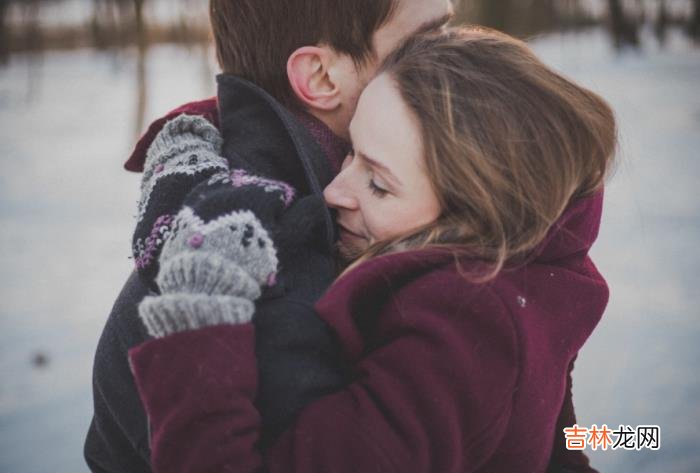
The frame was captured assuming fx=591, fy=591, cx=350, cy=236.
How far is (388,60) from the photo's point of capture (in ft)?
4.48

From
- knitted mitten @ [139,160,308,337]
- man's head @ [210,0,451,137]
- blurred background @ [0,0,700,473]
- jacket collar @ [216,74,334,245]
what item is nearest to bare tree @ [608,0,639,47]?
blurred background @ [0,0,700,473]

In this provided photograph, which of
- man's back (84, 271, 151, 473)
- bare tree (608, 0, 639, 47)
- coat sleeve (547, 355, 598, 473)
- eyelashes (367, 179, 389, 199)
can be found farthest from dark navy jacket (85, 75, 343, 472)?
bare tree (608, 0, 639, 47)

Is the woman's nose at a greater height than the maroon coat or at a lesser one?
greater

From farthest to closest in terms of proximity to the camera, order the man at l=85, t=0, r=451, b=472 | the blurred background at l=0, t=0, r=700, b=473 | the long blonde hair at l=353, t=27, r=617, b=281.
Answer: the blurred background at l=0, t=0, r=700, b=473, the man at l=85, t=0, r=451, b=472, the long blonde hair at l=353, t=27, r=617, b=281

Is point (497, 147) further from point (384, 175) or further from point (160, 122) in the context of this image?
point (160, 122)

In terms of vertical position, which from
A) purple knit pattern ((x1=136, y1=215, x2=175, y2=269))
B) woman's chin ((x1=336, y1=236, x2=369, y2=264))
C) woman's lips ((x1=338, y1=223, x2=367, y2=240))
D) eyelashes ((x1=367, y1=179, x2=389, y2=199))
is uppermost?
eyelashes ((x1=367, y1=179, x2=389, y2=199))

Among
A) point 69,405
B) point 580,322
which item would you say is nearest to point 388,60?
point 580,322

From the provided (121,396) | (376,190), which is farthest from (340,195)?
(121,396)

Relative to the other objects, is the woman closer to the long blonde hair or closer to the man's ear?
the long blonde hair

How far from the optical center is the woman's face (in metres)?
1.18

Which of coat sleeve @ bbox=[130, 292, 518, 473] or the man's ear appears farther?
the man's ear

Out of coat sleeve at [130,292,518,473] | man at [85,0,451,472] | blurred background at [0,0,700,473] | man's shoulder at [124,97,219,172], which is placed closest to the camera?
coat sleeve at [130,292,518,473]

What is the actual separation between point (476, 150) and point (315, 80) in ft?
1.75

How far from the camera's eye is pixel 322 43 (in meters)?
1.46
